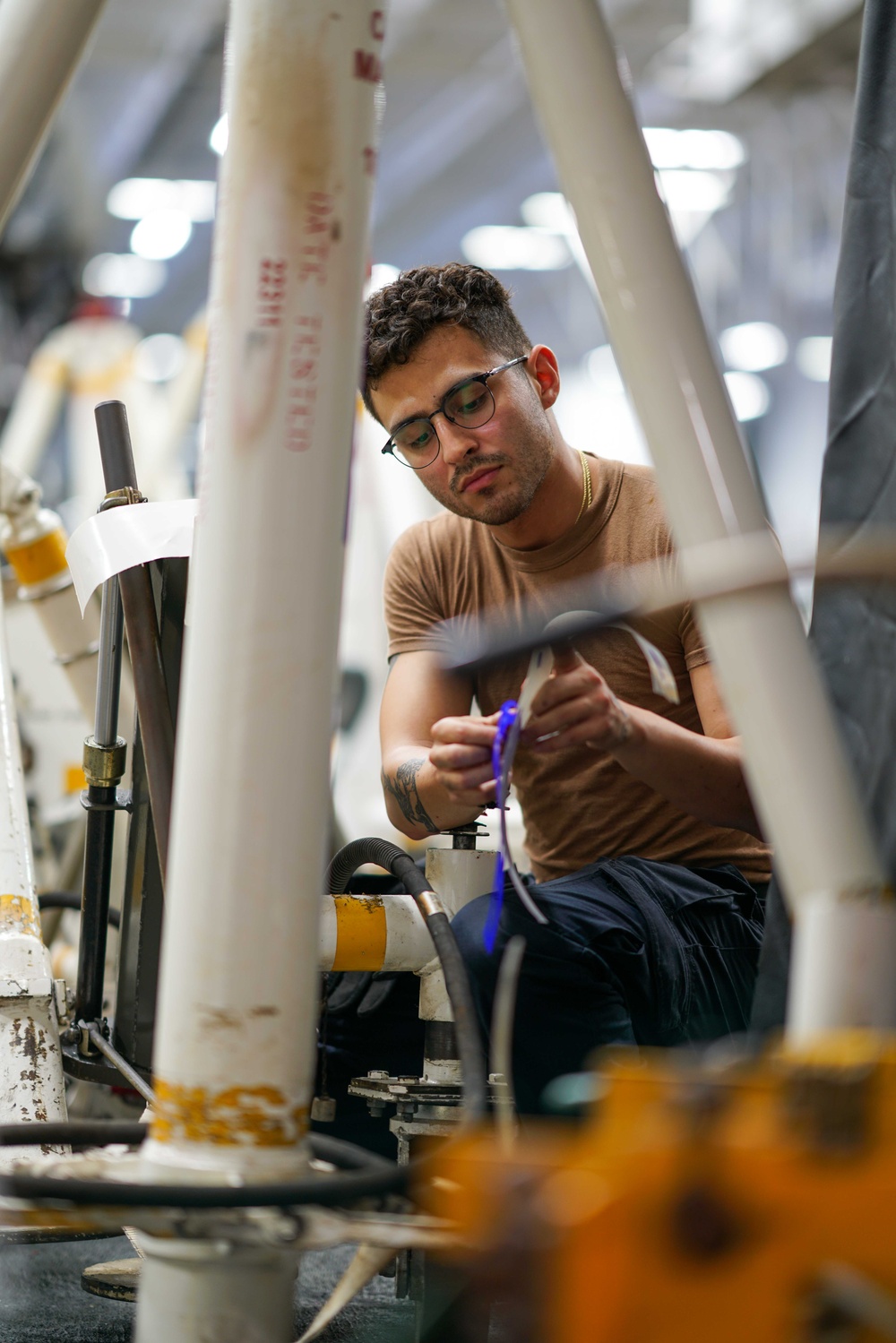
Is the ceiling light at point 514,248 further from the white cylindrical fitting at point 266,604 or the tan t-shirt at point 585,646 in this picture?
the white cylindrical fitting at point 266,604

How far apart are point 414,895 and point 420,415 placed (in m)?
0.65

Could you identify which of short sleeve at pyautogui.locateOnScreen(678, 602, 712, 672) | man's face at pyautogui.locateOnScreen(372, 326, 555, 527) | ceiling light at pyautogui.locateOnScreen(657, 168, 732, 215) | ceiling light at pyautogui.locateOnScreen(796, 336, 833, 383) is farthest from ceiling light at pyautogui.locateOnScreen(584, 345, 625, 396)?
short sleeve at pyautogui.locateOnScreen(678, 602, 712, 672)

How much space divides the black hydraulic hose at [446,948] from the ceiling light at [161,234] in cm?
908

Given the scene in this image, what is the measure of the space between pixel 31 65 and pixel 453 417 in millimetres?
701

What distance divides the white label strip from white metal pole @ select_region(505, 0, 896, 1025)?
568 millimetres

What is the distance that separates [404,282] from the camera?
171 centimetres

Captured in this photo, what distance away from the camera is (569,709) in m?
1.06

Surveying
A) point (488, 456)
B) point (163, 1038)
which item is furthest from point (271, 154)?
point (488, 456)

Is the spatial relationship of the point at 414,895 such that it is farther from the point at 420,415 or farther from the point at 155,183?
the point at 155,183

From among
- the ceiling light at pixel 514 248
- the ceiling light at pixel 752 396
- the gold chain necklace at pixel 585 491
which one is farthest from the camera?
the ceiling light at pixel 752 396

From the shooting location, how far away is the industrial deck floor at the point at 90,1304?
1.37 metres

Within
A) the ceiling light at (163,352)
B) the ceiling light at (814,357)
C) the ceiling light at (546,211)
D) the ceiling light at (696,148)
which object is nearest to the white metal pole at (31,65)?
the ceiling light at (696,148)

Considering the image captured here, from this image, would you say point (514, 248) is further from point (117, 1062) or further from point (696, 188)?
point (117, 1062)

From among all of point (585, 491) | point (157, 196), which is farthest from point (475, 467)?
point (157, 196)
